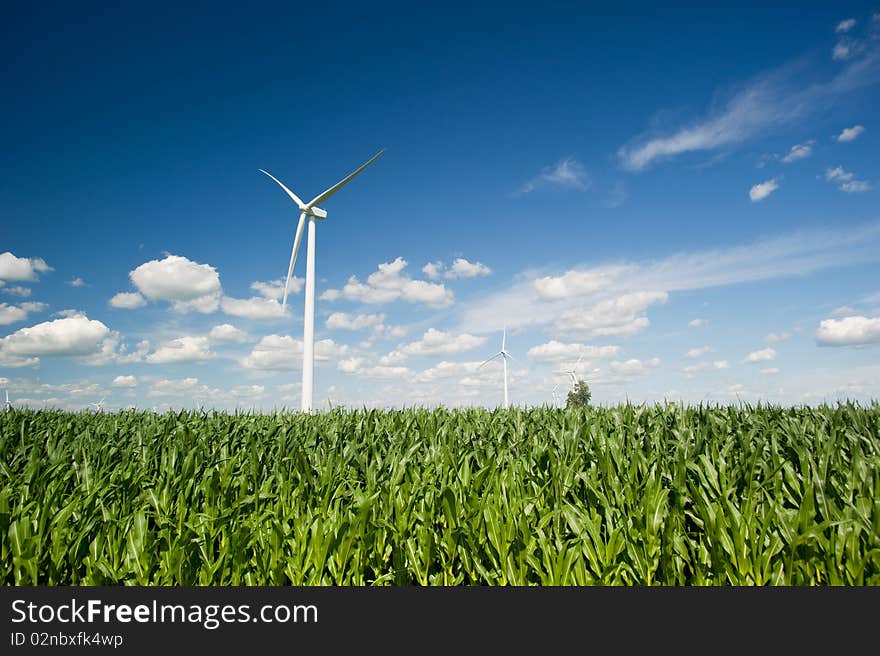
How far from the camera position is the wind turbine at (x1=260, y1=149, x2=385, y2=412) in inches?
882

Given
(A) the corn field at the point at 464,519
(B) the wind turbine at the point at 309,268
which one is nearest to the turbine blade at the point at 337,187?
(B) the wind turbine at the point at 309,268

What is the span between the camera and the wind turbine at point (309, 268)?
73.5ft

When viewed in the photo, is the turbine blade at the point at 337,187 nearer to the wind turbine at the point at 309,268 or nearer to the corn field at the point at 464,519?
the wind turbine at the point at 309,268

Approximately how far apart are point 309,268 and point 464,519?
66.5 ft

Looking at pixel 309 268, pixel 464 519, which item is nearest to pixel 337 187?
pixel 309 268

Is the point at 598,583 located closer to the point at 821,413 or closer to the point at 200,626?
the point at 200,626

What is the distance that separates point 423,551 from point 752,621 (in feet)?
9.22

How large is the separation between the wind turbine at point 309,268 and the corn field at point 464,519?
603 inches

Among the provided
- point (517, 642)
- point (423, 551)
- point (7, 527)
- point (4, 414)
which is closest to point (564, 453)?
point (423, 551)

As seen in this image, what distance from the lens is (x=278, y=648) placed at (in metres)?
3.98

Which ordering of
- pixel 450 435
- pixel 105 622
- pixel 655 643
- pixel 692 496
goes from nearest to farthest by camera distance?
pixel 655 643 < pixel 105 622 < pixel 692 496 < pixel 450 435

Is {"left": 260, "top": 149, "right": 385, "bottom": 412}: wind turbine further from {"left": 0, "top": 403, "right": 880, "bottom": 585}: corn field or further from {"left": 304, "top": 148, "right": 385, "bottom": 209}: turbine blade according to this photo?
{"left": 0, "top": 403, "right": 880, "bottom": 585}: corn field

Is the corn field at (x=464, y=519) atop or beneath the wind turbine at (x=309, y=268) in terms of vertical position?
beneath

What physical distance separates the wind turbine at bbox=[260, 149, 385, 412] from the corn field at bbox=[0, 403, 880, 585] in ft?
50.2
